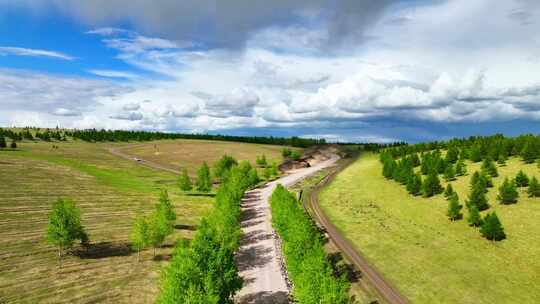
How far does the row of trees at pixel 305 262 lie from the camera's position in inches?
1371

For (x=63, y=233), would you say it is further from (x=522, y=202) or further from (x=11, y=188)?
(x=522, y=202)

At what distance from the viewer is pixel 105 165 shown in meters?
144

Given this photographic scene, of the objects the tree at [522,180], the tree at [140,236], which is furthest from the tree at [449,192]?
the tree at [140,236]

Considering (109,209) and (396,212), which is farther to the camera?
(396,212)

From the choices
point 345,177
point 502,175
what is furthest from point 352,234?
point 345,177

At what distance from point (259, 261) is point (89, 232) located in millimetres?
29500

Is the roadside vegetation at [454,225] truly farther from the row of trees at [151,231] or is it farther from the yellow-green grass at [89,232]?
the yellow-green grass at [89,232]

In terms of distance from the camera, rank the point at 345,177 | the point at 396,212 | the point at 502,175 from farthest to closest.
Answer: the point at 345,177, the point at 502,175, the point at 396,212

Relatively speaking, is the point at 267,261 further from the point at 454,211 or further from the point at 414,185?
the point at 414,185

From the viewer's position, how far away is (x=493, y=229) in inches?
2477

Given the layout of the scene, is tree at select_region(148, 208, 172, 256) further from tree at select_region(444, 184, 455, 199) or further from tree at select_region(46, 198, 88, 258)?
tree at select_region(444, 184, 455, 199)

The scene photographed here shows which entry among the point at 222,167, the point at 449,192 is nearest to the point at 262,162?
the point at 222,167

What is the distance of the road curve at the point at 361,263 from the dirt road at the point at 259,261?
11767 mm

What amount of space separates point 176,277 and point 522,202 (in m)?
72.7
